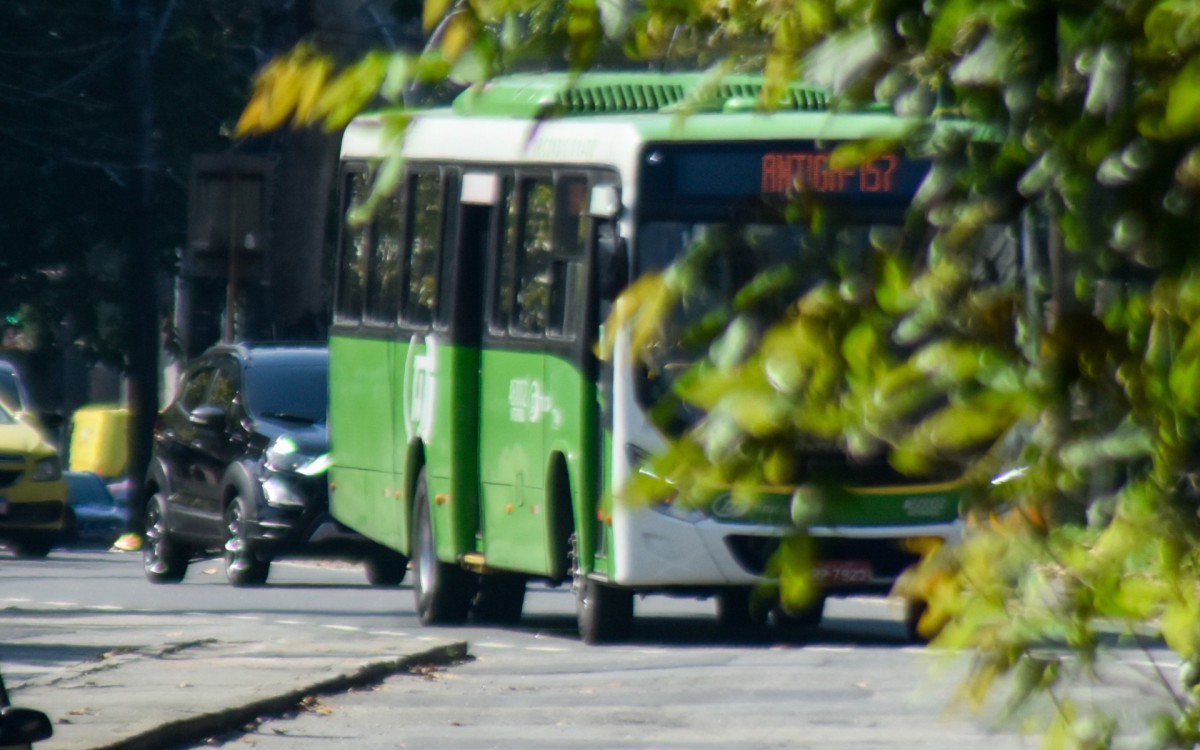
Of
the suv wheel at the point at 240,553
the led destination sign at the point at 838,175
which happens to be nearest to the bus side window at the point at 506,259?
the suv wheel at the point at 240,553

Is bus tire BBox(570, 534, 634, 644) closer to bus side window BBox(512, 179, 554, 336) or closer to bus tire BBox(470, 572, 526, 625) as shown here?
bus side window BBox(512, 179, 554, 336)

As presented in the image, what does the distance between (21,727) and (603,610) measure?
914 cm

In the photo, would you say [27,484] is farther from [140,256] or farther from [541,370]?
[541,370]

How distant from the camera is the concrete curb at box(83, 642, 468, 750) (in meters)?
9.75

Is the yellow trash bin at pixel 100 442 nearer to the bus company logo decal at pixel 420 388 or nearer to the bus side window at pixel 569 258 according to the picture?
the bus company logo decal at pixel 420 388

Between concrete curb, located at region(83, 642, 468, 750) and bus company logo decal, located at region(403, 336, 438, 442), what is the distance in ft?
10.3

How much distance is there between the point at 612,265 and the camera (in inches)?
552

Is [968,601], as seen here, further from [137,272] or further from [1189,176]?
[137,272]

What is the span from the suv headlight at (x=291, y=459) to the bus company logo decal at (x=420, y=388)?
94.6 inches

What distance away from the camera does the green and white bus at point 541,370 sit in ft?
47.0

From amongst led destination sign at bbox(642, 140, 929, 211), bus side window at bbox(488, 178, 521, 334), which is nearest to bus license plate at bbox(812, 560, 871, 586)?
led destination sign at bbox(642, 140, 929, 211)

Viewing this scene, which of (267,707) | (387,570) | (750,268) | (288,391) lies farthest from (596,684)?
(750,268)

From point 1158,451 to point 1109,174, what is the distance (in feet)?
0.83

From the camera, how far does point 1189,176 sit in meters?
2.35
